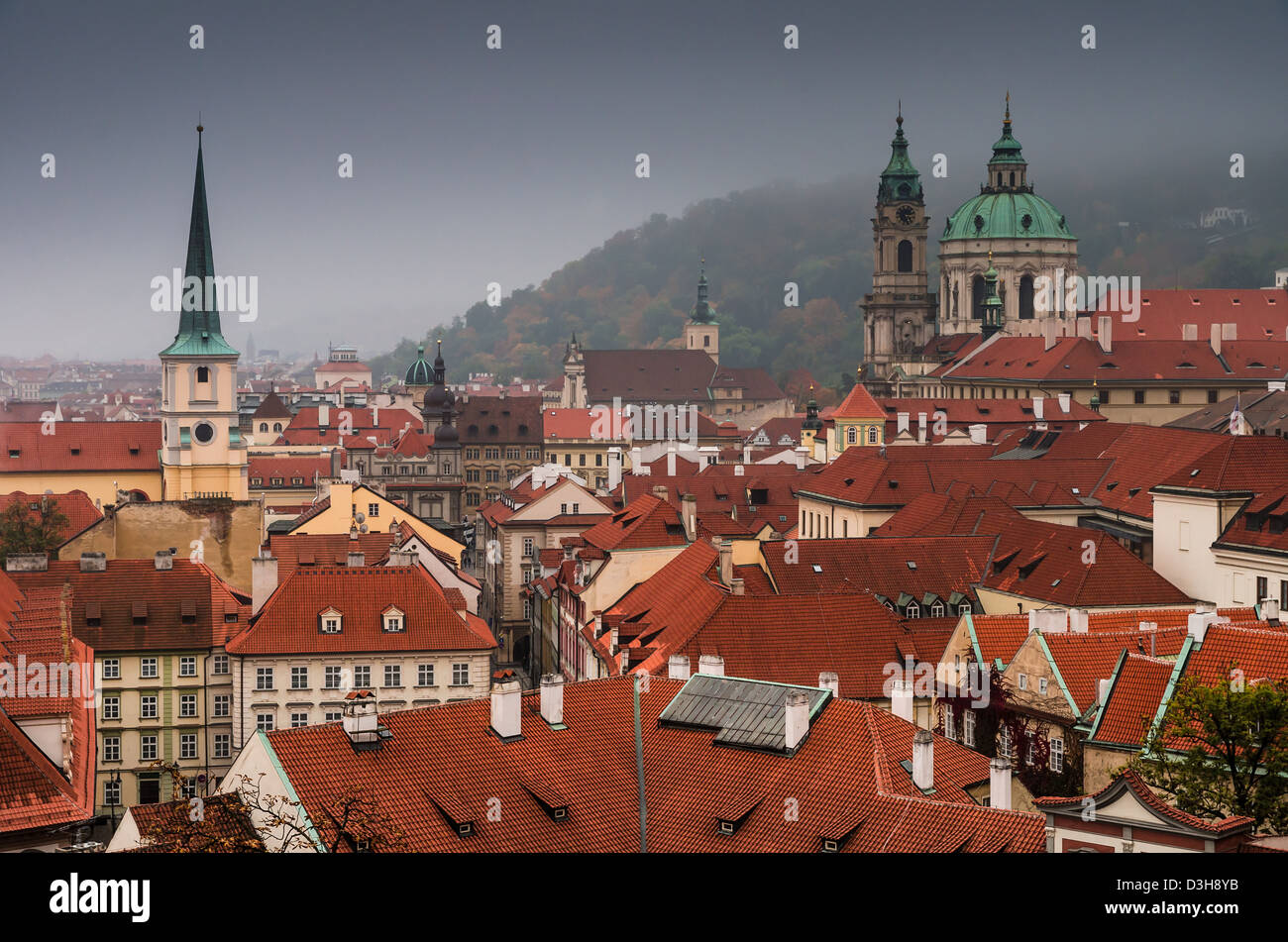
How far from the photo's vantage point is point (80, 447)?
88562 mm

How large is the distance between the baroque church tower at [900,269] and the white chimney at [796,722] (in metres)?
126

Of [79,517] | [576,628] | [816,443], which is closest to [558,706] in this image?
[576,628]

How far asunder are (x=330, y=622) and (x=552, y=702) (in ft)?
53.8

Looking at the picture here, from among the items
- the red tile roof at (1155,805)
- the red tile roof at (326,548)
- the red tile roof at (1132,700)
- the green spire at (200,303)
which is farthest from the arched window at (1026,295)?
the red tile roof at (1155,805)

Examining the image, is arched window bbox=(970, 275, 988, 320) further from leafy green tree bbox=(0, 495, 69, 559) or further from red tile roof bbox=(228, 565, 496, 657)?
red tile roof bbox=(228, 565, 496, 657)

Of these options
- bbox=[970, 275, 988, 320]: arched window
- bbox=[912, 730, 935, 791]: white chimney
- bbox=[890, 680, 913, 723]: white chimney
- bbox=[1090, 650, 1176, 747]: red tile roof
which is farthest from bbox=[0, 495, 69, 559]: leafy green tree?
bbox=[970, 275, 988, 320]: arched window

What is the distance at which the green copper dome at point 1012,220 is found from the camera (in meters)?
140

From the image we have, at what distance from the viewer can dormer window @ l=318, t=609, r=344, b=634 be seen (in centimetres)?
3822

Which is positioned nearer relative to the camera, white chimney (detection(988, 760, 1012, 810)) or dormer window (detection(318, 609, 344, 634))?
white chimney (detection(988, 760, 1012, 810))

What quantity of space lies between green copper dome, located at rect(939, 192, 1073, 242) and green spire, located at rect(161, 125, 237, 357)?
74.1 metres

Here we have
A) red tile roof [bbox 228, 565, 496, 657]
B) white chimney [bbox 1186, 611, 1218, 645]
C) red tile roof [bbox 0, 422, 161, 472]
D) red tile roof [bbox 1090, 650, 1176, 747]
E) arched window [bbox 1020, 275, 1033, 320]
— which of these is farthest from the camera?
arched window [bbox 1020, 275, 1033, 320]
